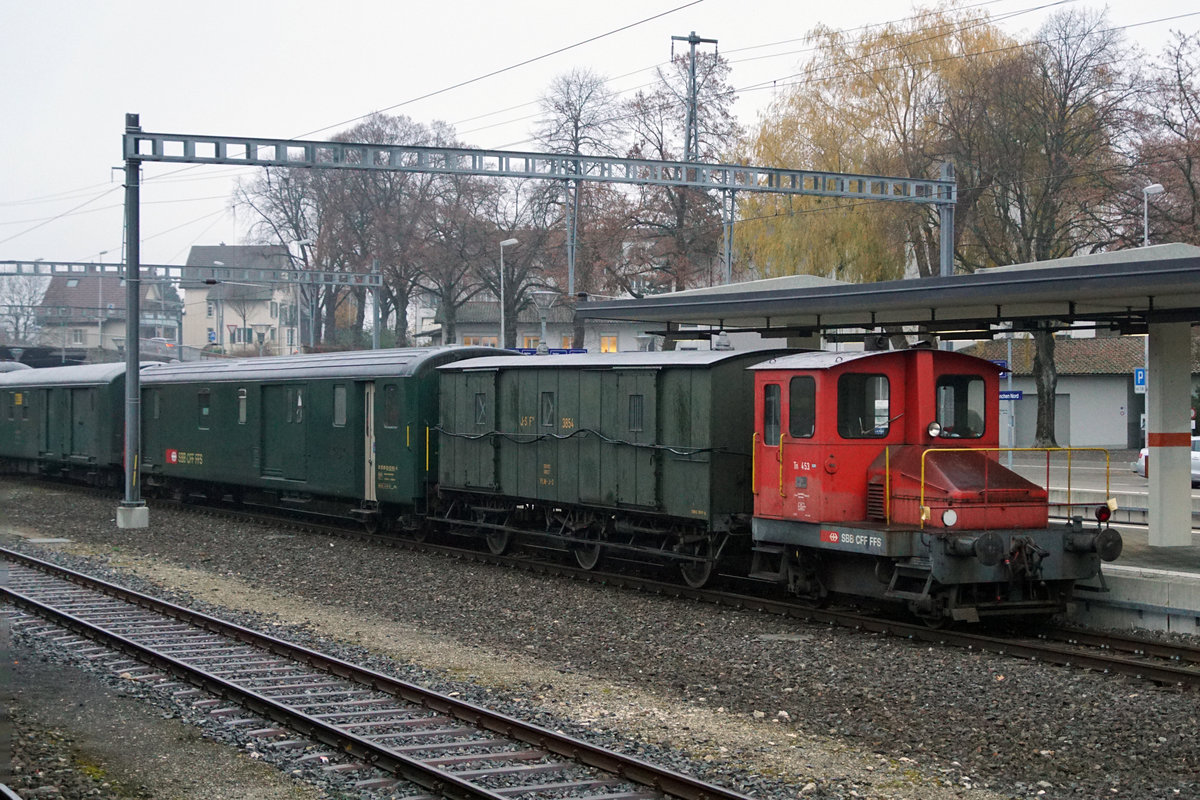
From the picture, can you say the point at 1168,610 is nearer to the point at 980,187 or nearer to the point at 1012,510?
the point at 1012,510

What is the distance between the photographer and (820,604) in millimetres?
13711

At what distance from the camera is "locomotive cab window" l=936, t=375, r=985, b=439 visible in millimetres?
12836

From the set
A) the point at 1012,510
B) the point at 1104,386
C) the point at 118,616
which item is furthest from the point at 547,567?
the point at 1104,386

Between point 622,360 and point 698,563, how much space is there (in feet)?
9.08

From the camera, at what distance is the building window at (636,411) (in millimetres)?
15164

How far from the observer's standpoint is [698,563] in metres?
15.0

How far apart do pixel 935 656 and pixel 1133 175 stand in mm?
29168

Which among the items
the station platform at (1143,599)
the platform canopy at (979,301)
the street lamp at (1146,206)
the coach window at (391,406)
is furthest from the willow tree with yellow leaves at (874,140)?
the station platform at (1143,599)

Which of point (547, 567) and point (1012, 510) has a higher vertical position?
point (1012, 510)

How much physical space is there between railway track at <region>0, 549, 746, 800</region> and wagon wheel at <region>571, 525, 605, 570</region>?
17.7 feet

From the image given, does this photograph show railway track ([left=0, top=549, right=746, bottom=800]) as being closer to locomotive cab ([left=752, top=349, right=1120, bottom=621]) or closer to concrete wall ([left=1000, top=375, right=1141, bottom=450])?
locomotive cab ([left=752, top=349, right=1120, bottom=621])

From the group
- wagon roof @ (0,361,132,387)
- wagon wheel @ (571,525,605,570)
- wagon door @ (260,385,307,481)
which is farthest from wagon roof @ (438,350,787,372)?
wagon roof @ (0,361,132,387)

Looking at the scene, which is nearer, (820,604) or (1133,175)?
(820,604)

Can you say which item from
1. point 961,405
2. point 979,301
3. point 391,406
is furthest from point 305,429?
point 961,405
